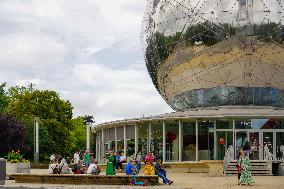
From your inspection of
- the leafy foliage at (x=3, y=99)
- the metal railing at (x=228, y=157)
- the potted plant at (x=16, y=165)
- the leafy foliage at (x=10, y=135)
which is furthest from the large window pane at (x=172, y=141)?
the leafy foliage at (x=3, y=99)

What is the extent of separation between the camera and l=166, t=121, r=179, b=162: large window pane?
3966 cm

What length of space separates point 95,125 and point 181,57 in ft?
34.8

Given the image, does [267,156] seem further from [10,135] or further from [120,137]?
[10,135]

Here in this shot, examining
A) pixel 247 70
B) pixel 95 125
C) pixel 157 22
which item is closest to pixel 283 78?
pixel 247 70

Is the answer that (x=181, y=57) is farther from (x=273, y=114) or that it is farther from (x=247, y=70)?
(x=273, y=114)

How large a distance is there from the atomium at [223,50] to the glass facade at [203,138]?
5.67 ft

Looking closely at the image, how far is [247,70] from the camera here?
3747 centimetres

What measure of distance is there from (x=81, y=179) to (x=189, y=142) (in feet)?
48.7

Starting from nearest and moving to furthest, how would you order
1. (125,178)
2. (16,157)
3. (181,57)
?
1. (125,178)
2. (16,157)
3. (181,57)

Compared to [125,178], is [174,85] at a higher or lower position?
higher

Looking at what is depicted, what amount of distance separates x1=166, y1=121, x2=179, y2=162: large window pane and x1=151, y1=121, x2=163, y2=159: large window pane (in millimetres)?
497

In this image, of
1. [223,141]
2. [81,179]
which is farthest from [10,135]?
[81,179]

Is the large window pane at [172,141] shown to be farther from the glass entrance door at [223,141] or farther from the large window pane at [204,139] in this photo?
the glass entrance door at [223,141]

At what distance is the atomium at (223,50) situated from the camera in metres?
36.8
